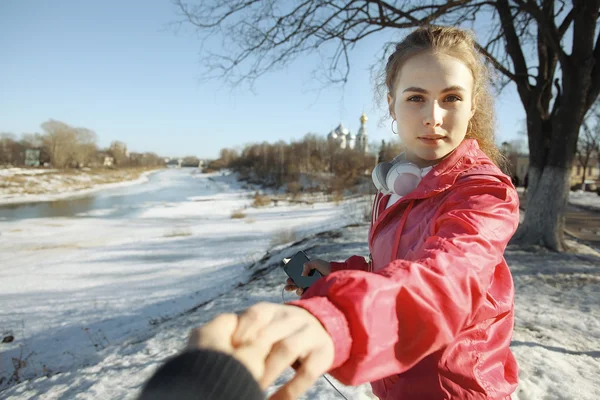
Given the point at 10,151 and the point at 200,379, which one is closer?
the point at 200,379

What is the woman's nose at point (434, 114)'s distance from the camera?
102 centimetres

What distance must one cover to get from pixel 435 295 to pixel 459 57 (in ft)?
2.42

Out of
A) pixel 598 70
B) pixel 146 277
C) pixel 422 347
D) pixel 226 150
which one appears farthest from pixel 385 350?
pixel 226 150

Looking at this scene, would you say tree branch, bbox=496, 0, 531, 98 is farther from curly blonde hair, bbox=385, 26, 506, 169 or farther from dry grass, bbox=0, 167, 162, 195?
dry grass, bbox=0, 167, 162, 195

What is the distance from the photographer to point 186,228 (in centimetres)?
1775

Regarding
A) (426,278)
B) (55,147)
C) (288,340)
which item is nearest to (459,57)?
(426,278)

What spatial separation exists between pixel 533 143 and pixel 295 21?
15.9ft

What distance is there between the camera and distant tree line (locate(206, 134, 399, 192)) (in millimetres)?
37500

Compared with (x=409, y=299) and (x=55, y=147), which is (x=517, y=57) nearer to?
(x=409, y=299)

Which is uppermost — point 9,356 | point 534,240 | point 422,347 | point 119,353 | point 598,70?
point 598,70

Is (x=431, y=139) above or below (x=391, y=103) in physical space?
below

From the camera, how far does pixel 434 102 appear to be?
3.34 feet

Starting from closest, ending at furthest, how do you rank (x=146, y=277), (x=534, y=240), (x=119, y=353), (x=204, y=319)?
(x=119, y=353), (x=204, y=319), (x=534, y=240), (x=146, y=277)

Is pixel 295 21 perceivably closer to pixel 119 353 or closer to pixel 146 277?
pixel 119 353
